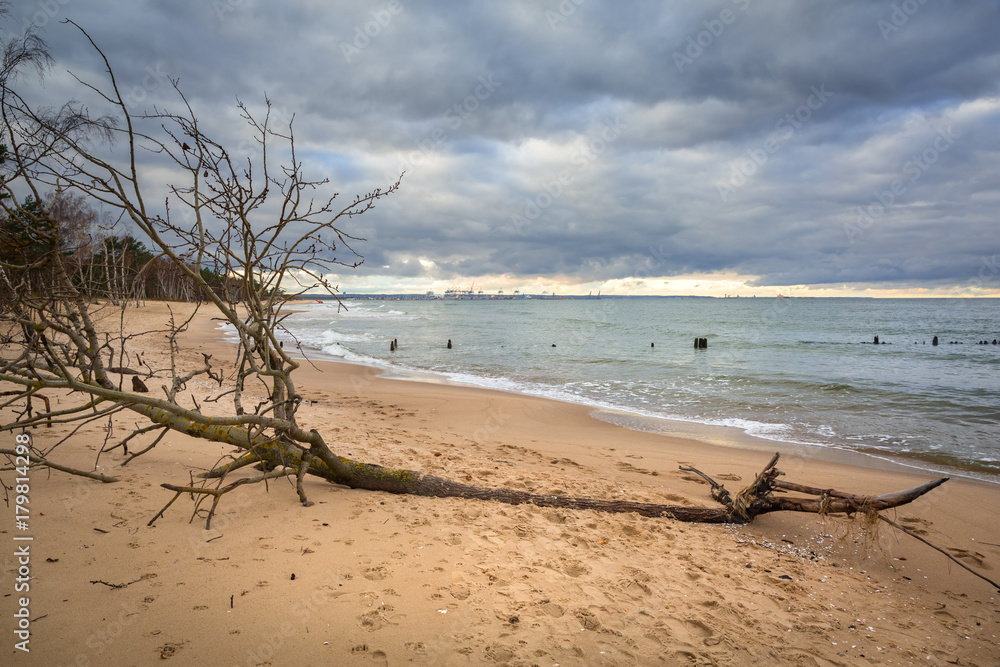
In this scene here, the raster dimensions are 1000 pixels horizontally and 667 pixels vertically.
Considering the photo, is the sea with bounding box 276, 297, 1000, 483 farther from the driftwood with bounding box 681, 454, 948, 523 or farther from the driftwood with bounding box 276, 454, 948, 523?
the driftwood with bounding box 681, 454, 948, 523

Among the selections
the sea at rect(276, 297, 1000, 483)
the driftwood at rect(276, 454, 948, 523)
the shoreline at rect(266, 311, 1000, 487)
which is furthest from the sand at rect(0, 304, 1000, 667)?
the sea at rect(276, 297, 1000, 483)

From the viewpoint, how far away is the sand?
2564 millimetres

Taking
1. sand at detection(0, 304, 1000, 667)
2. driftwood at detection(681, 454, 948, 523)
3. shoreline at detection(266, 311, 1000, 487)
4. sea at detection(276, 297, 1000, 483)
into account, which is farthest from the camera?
sea at detection(276, 297, 1000, 483)

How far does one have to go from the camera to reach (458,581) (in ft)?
10.5

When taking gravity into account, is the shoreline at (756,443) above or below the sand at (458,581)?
below

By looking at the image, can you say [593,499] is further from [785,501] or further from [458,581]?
[458,581]

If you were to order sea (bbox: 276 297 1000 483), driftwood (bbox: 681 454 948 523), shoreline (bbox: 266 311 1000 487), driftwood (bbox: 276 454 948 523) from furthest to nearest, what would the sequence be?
sea (bbox: 276 297 1000 483)
shoreline (bbox: 266 311 1000 487)
driftwood (bbox: 276 454 948 523)
driftwood (bbox: 681 454 948 523)

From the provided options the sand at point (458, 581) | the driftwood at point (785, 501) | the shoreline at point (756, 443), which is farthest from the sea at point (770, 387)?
the driftwood at point (785, 501)

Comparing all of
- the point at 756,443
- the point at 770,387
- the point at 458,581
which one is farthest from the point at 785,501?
the point at 770,387

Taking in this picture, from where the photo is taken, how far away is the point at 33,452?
13.4 feet

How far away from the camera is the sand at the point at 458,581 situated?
2564 mm

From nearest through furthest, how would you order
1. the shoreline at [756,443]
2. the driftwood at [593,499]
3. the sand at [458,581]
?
the sand at [458,581], the driftwood at [593,499], the shoreline at [756,443]

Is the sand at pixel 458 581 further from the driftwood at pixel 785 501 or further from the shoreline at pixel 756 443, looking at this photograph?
the shoreline at pixel 756 443

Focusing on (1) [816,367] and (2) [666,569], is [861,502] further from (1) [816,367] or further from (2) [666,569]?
(1) [816,367]
